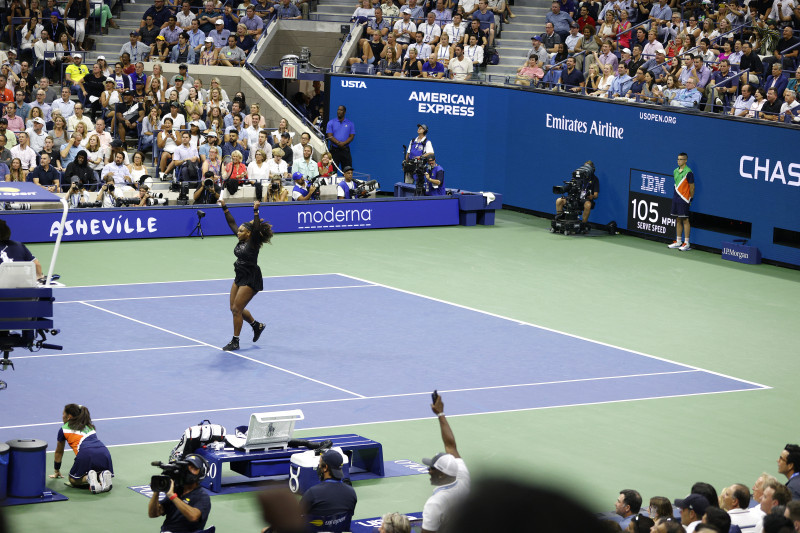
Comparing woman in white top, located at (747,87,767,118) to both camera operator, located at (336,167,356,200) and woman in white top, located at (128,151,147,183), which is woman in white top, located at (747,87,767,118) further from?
woman in white top, located at (128,151,147,183)

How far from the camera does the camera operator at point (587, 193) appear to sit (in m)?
29.0

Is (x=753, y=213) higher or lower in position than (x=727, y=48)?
lower

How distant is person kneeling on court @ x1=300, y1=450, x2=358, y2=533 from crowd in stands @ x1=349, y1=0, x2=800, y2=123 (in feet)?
58.7

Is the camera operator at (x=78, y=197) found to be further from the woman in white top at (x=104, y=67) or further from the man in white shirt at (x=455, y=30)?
the man in white shirt at (x=455, y=30)

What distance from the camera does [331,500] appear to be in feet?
33.0

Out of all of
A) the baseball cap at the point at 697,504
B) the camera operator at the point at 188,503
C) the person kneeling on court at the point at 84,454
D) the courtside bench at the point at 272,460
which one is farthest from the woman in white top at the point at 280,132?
the baseball cap at the point at 697,504

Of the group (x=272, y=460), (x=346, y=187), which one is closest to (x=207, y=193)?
(x=346, y=187)

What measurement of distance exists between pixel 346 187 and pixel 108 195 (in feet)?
19.2

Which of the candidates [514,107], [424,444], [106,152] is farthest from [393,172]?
[424,444]

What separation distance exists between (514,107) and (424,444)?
18625mm

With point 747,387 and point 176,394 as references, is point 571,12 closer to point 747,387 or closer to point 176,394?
point 747,387

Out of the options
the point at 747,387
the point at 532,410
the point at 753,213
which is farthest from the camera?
the point at 753,213

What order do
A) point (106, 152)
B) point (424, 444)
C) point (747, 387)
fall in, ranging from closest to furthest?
point (424, 444) < point (747, 387) < point (106, 152)

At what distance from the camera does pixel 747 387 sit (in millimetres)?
17250
